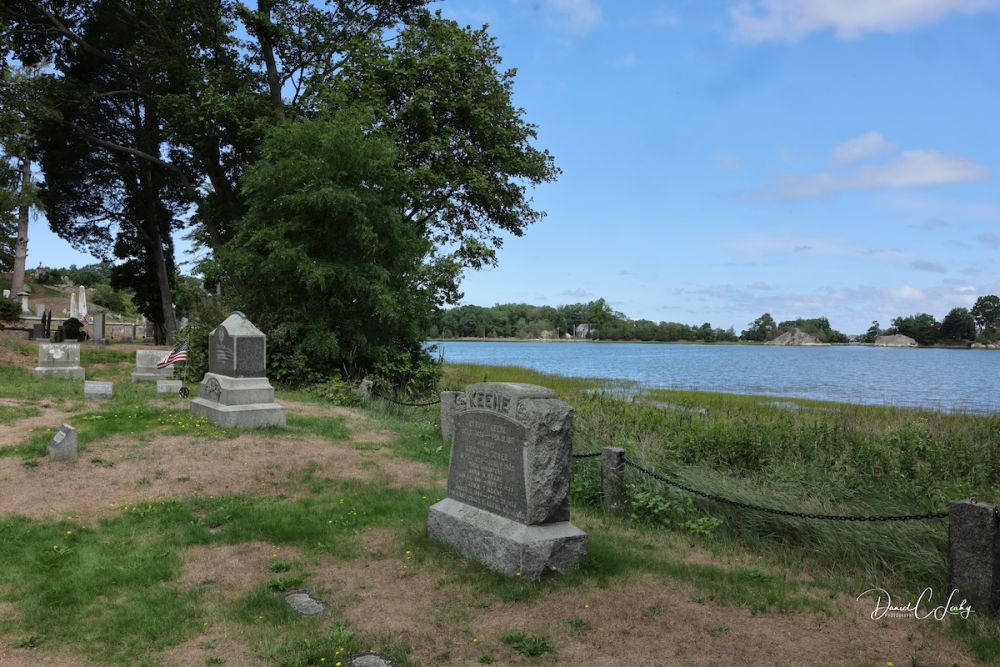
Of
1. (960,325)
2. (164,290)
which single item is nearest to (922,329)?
(960,325)

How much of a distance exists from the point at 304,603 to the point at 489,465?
2026mm

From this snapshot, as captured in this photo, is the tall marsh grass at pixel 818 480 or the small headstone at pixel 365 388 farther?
the small headstone at pixel 365 388

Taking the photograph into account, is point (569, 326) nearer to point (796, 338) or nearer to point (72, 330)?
point (796, 338)

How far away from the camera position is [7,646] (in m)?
4.73

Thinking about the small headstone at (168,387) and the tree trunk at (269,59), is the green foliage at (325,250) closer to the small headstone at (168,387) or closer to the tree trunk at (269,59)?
the small headstone at (168,387)

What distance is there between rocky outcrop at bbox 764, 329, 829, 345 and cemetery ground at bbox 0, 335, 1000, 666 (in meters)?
139

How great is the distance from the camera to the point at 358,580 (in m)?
6.00

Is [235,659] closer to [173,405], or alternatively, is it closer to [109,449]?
[109,449]

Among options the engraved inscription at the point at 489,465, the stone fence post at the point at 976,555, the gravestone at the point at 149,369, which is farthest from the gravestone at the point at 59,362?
the stone fence post at the point at 976,555

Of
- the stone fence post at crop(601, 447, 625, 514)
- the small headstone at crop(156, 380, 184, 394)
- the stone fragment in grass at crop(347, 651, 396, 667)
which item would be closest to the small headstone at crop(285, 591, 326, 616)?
the stone fragment in grass at crop(347, 651, 396, 667)

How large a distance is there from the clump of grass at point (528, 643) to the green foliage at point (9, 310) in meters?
34.7

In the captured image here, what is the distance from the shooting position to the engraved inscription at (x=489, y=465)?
6.26 meters

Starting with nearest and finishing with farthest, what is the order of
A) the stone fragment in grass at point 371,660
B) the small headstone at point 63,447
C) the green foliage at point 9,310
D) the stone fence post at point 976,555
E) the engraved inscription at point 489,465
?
the stone fragment in grass at point 371,660
the stone fence post at point 976,555
the engraved inscription at point 489,465
the small headstone at point 63,447
the green foliage at point 9,310

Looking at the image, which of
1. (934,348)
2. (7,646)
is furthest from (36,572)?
(934,348)
